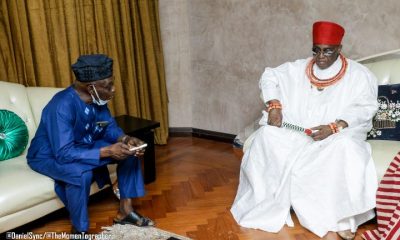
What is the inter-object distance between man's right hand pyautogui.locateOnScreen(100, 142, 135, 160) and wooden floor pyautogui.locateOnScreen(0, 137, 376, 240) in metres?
0.55

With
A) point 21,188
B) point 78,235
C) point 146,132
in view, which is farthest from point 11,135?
point 146,132

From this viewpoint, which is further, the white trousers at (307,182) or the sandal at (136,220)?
the sandal at (136,220)

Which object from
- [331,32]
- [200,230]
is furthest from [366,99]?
[200,230]

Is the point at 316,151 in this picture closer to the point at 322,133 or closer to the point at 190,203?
the point at 322,133

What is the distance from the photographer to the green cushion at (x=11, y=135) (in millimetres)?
2562

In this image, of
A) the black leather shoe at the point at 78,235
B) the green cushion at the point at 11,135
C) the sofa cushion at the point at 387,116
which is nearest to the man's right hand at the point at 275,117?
the sofa cushion at the point at 387,116

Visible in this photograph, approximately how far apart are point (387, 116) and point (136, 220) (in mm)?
1682

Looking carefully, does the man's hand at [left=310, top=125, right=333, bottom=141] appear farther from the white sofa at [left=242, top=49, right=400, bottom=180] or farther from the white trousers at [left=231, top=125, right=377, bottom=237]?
the white sofa at [left=242, top=49, right=400, bottom=180]

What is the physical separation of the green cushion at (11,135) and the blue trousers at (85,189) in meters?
0.45

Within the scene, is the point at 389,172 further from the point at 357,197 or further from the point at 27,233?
the point at 27,233

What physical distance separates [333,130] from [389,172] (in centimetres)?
39

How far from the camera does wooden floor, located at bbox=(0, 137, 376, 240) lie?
98.3 inches

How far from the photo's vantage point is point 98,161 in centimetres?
232

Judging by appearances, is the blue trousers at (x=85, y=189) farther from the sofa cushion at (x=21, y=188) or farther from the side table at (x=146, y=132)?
the side table at (x=146, y=132)
